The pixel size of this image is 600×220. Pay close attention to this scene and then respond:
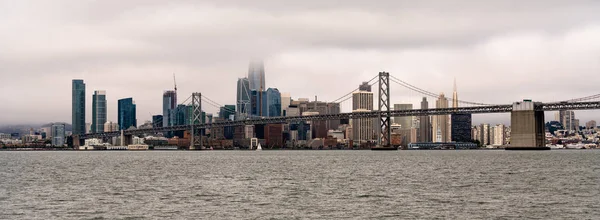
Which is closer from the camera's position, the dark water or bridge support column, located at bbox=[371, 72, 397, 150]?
the dark water

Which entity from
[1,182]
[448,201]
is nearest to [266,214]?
[448,201]

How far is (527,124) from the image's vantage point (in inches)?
4734

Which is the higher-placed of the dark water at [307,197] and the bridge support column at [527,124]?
the bridge support column at [527,124]

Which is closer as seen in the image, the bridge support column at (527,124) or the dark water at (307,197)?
the dark water at (307,197)

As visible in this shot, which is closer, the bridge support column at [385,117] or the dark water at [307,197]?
the dark water at [307,197]

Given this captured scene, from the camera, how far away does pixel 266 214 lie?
2850 cm

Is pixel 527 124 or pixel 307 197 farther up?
pixel 527 124

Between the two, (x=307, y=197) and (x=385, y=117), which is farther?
(x=385, y=117)

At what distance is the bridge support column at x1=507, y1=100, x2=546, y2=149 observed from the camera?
394 ft

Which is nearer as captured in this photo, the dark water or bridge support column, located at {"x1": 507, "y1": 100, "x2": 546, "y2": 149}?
the dark water

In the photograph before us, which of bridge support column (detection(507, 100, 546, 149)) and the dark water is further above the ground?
bridge support column (detection(507, 100, 546, 149))

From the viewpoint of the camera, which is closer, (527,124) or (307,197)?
(307,197)

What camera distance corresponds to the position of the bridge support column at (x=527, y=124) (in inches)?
4727

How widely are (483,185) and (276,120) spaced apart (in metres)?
112
